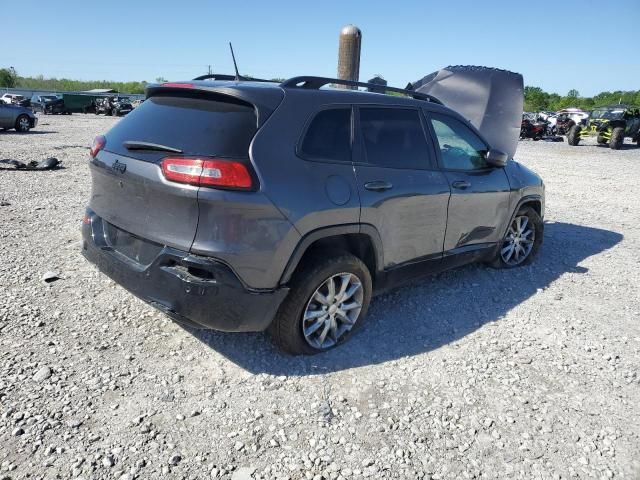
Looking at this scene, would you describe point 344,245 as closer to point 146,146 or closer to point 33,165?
point 146,146

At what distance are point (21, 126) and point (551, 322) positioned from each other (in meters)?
20.0

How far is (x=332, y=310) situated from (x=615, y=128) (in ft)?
72.8

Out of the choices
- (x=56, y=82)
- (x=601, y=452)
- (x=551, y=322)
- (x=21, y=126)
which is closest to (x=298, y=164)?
(x=601, y=452)

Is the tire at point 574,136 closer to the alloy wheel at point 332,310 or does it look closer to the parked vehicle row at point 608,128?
the parked vehicle row at point 608,128

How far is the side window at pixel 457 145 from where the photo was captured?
12.7 ft

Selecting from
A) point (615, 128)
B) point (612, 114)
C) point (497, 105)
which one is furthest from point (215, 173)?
point (612, 114)

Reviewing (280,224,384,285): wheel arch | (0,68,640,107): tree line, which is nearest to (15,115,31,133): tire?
(280,224,384,285): wheel arch

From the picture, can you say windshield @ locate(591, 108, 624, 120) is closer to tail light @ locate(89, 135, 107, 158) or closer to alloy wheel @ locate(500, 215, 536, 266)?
alloy wheel @ locate(500, 215, 536, 266)

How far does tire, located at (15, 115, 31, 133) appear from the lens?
17875 millimetres

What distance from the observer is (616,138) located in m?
20.4

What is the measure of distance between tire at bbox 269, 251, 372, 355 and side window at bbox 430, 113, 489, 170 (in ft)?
4.28

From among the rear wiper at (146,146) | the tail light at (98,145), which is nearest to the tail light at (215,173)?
the rear wiper at (146,146)

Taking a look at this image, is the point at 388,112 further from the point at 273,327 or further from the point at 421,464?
the point at 421,464

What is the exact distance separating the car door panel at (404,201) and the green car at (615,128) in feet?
68.4
